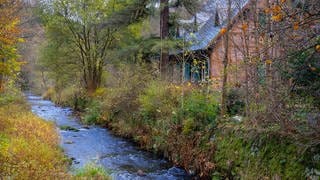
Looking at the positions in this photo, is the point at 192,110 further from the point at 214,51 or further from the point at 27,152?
the point at 214,51

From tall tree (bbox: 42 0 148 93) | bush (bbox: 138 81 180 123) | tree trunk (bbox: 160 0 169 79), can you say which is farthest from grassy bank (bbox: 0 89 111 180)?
tall tree (bbox: 42 0 148 93)

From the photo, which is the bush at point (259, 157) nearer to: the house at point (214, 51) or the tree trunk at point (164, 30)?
the house at point (214, 51)

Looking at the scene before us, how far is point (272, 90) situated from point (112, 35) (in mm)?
19781

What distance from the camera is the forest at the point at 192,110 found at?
22.6 feet

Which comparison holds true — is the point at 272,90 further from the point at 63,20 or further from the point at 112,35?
the point at 63,20

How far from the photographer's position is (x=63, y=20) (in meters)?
26.7

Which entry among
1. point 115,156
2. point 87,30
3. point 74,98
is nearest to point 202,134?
point 115,156

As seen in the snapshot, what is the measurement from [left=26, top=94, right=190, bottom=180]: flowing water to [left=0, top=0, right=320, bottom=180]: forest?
4cm

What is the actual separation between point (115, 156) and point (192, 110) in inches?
131

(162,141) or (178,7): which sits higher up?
(178,7)

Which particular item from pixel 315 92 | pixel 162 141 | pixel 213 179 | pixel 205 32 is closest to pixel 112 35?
pixel 205 32

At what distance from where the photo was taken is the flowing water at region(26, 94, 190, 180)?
10.4 meters

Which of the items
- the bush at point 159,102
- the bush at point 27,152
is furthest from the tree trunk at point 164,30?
the bush at point 27,152

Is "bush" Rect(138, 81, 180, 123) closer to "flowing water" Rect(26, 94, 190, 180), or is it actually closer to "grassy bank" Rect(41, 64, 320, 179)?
"grassy bank" Rect(41, 64, 320, 179)
